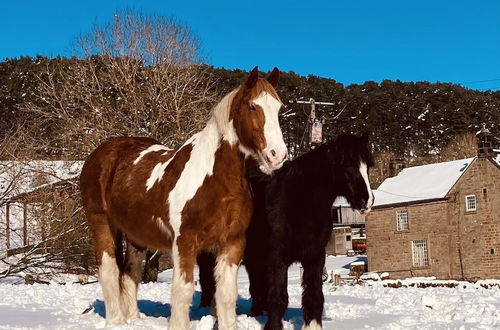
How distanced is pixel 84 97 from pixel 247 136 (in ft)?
56.7

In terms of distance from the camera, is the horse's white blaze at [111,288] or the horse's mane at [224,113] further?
the horse's white blaze at [111,288]

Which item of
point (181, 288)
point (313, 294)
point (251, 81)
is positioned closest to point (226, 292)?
point (181, 288)

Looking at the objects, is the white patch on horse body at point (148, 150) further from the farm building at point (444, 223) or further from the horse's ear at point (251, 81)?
the farm building at point (444, 223)

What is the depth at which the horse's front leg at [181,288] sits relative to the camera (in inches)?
224

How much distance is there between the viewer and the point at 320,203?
20.7 ft

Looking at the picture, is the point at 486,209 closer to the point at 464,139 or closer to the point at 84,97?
the point at 84,97

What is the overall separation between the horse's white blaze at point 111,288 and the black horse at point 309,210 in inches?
74.4

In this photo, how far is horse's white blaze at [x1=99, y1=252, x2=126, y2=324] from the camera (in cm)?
704

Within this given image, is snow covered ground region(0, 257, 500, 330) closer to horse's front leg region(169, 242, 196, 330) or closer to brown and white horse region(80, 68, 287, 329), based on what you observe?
horse's front leg region(169, 242, 196, 330)

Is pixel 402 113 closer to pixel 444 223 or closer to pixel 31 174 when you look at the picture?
pixel 444 223

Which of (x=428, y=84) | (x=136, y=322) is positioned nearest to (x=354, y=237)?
(x=428, y=84)

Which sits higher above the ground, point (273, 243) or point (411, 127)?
point (411, 127)

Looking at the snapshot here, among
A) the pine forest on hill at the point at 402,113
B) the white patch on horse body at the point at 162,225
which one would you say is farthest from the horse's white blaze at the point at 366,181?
the pine forest on hill at the point at 402,113

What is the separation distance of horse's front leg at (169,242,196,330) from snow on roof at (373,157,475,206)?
3321cm
